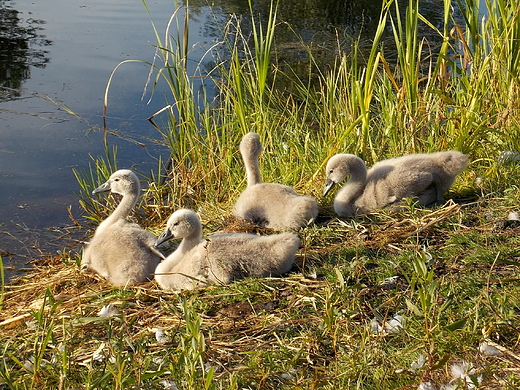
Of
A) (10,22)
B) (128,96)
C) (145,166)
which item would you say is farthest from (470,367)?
(10,22)

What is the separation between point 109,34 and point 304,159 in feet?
26.6

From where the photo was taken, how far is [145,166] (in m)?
8.42

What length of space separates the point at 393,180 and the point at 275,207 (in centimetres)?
95

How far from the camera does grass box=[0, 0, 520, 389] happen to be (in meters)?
3.02

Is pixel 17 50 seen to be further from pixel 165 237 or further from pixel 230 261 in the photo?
pixel 230 261

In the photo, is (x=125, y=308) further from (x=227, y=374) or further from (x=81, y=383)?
(x=227, y=374)

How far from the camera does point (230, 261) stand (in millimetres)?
4141

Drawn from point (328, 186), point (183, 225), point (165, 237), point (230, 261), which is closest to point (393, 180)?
A: point (328, 186)

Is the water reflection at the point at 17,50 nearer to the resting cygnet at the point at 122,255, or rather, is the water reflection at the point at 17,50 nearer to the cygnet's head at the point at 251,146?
the cygnet's head at the point at 251,146

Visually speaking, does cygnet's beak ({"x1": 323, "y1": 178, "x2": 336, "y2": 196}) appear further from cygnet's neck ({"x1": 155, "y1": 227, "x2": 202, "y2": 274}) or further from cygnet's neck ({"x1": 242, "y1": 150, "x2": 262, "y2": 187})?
cygnet's neck ({"x1": 155, "y1": 227, "x2": 202, "y2": 274})

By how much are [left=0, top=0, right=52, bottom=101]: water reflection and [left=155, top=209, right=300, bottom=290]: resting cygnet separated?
7.05 m

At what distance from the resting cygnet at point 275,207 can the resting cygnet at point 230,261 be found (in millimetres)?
684

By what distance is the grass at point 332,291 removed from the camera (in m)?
3.02

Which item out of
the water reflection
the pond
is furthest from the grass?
the water reflection
